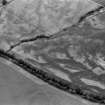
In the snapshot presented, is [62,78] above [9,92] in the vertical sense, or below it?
above

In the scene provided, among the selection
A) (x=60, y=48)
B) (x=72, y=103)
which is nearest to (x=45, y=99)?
(x=72, y=103)

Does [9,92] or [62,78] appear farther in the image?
[9,92]

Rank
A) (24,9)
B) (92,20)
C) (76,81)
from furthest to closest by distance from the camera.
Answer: (24,9), (92,20), (76,81)

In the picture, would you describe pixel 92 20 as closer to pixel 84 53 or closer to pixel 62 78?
pixel 84 53

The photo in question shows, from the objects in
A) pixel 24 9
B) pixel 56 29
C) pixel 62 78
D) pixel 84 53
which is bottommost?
pixel 62 78

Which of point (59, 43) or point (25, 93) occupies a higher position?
point (59, 43)

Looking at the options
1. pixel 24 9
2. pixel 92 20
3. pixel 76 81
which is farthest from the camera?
pixel 24 9

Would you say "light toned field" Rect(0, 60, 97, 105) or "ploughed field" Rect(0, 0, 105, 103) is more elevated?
"ploughed field" Rect(0, 0, 105, 103)

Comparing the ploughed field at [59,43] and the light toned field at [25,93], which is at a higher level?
the ploughed field at [59,43]
